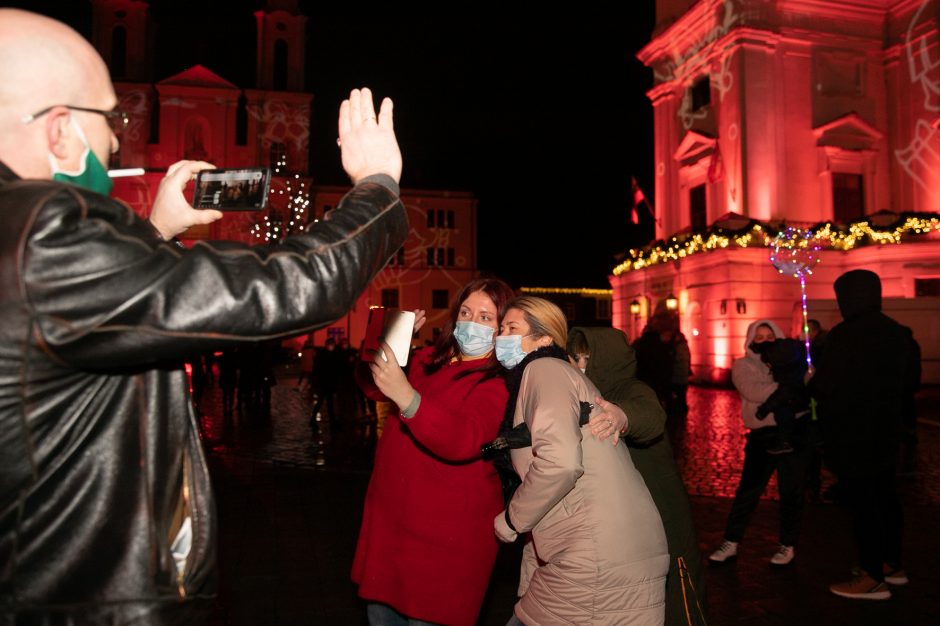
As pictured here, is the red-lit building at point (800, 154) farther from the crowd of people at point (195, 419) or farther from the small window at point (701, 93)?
the crowd of people at point (195, 419)

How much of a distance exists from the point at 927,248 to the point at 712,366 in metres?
8.31

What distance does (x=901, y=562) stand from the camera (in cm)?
596

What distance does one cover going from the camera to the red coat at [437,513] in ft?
9.11

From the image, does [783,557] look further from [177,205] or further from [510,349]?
[177,205]

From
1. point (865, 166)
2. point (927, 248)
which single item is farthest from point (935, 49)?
point (927, 248)

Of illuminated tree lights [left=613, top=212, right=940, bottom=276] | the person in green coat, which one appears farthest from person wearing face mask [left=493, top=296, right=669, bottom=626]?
illuminated tree lights [left=613, top=212, right=940, bottom=276]

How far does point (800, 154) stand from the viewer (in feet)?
87.5

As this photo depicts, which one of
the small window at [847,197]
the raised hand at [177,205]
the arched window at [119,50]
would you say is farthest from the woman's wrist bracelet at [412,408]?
the arched window at [119,50]

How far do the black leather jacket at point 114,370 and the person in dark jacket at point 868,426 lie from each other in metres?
4.95

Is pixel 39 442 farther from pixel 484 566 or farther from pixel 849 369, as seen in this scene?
pixel 849 369

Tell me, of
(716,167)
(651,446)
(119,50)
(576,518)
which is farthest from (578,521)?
(119,50)

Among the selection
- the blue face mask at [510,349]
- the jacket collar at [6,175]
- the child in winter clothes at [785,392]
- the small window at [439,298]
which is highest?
the small window at [439,298]

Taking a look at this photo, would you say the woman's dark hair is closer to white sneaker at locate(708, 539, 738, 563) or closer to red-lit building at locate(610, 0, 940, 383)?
white sneaker at locate(708, 539, 738, 563)

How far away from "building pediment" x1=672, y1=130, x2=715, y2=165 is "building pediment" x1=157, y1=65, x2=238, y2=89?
30.5 metres
